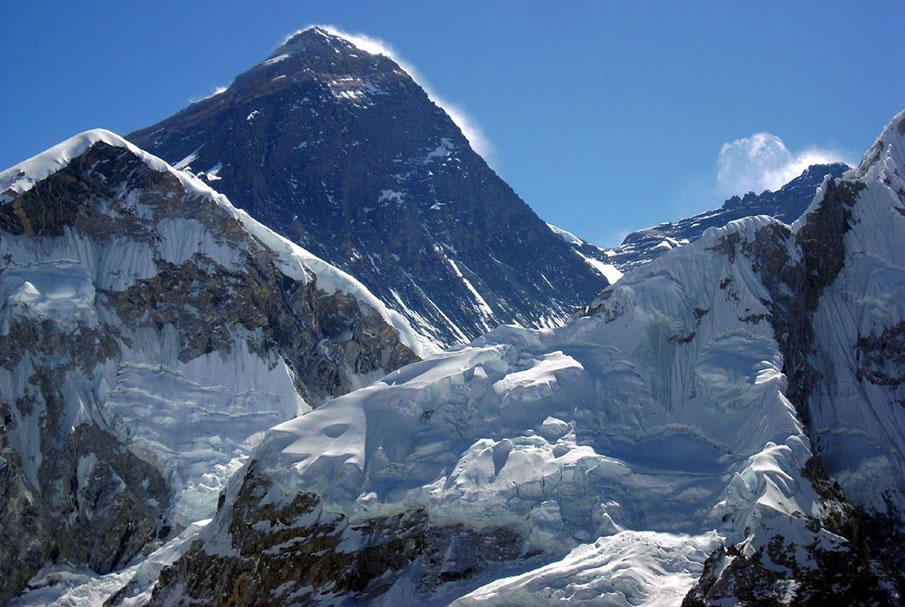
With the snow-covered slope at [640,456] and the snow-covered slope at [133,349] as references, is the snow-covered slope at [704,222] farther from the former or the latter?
the snow-covered slope at [640,456]

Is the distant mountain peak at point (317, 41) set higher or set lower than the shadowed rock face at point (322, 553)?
higher

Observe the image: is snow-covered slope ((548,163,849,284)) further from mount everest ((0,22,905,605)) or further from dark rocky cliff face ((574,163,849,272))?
mount everest ((0,22,905,605))

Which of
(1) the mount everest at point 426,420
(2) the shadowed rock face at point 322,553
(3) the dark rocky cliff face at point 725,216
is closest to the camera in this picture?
(1) the mount everest at point 426,420

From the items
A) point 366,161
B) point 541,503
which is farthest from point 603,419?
point 366,161

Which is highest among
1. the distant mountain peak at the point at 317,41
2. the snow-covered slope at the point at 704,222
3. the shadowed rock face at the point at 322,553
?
the distant mountain peak at the point at 317,41

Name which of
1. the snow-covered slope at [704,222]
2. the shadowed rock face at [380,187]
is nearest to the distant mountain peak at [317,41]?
the shadowed rock face at [380,187]

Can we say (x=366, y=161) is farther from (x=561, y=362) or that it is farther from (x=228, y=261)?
(x=561, y=362)
